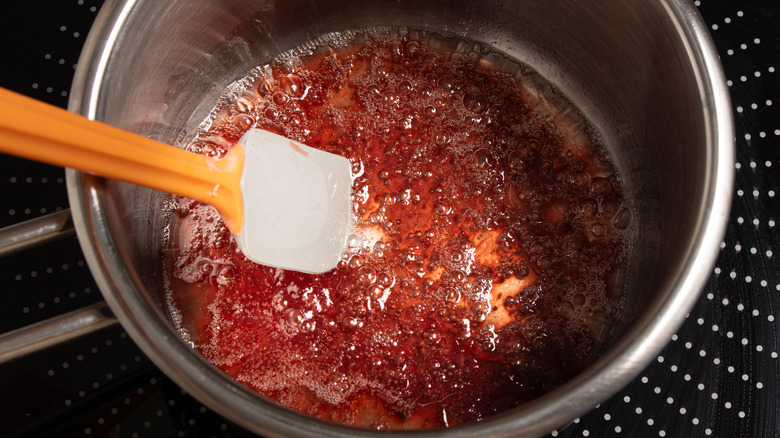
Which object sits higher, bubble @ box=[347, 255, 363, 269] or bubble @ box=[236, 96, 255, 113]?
bubble @ box=[236, 96, 255, 113]

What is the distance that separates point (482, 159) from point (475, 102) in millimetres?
118

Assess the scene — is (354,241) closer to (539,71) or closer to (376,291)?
(376,291)

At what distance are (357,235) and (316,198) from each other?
0.14 metres

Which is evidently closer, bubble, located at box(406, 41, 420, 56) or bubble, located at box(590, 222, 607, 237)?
bubble, located at box(590, 222, 607, 237)

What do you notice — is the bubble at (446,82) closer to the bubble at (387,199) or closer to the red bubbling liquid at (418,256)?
the red bubbling liquid at (418,256)

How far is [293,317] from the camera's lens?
921 millimetres

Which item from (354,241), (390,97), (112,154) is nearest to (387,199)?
(354,241)

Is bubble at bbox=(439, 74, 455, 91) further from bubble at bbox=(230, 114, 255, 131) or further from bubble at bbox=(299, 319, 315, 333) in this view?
bubble at bbox=(299, 319, 315, 333)

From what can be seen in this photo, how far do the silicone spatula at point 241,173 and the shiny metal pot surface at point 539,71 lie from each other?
82 millimetres

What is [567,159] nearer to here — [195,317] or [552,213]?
[552,213]

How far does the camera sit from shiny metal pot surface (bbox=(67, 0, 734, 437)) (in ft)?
2.01

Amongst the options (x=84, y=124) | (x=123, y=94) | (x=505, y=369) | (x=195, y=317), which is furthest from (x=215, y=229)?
(x=505, y=369)

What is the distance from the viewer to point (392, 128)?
1010mm

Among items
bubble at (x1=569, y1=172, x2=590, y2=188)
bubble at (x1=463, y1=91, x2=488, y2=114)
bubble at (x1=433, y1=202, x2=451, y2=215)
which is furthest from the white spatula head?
bubble at (x1=569, y1=172, x2=590, y2=188)
